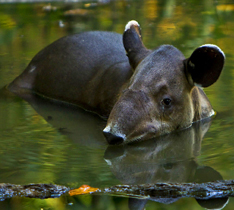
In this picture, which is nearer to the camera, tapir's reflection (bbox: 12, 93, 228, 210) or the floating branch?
the floating branch

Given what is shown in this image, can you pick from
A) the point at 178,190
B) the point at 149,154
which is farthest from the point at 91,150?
the point at 178,190

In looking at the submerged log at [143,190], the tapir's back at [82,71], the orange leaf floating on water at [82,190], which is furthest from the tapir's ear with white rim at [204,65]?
the orange leaf floating on water at [82,190]

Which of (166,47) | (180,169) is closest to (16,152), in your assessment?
(180,169)

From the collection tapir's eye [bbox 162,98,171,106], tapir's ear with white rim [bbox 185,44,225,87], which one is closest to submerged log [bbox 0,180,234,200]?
tapir's eye [bbox 162,98,171,106]

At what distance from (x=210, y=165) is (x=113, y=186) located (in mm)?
857

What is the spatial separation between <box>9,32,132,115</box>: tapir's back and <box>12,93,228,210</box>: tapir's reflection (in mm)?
264

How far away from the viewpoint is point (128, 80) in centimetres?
511

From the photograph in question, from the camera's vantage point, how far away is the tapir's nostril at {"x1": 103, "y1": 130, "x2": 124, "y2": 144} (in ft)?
13.4

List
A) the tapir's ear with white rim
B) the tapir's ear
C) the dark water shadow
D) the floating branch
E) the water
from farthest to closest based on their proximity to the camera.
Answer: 1. the tapir's ear
2. the dark water shadow
3. the tapir's ear with white rim
4. the water
5. the floating branch

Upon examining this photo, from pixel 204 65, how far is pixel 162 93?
46cm

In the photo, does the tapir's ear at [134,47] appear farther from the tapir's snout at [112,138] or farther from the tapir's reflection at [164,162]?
the tapir's snout at [112,138]

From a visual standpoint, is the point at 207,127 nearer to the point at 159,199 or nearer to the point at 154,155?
the point at 154,155

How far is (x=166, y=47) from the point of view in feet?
15.8

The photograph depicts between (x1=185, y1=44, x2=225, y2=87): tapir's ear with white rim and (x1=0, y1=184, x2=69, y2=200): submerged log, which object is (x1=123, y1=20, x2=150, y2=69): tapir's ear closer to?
(x1=185, y1=44, x2=225, y2=87): tapir's ear with white rim
